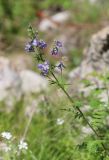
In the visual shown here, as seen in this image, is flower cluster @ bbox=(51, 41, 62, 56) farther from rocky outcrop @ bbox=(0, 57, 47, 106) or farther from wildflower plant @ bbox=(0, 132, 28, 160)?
rocky outcrop @ bbox=(0, 57, 47, 106)

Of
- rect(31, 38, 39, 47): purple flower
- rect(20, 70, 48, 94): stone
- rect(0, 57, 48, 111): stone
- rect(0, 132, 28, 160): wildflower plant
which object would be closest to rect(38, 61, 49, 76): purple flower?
rect(31, 38, 39, 47): purple flower

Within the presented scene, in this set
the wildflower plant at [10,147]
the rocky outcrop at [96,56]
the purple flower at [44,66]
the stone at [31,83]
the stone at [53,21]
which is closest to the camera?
the purple flower at [44,66]

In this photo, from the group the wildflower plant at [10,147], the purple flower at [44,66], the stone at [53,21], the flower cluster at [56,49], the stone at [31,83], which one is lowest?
the wildflower plant at [10,147]

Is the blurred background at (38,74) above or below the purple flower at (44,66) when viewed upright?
above

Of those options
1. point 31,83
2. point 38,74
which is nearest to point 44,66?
point 31,83

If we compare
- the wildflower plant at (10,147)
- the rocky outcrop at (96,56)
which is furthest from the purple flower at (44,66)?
the rocky outcrop at (96,56)

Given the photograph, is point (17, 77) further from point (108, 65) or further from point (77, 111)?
point (77, 111)

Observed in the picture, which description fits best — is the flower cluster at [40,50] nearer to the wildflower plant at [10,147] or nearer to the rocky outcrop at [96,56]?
the wildflower plant at [10,147]

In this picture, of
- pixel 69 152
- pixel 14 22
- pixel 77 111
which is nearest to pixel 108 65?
pixel 69 152

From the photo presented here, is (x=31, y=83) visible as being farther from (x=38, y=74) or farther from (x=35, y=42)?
(x=35, y=42)

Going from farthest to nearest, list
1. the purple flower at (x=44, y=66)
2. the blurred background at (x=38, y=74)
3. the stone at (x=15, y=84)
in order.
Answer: the stone at (x=15, y=84)
the blurred background at (x=38, y=74)
the purple flower at (x=44, y=66)
